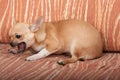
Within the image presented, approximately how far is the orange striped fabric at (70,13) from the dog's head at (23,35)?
0.22 meters

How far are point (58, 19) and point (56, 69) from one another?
1.90 feet

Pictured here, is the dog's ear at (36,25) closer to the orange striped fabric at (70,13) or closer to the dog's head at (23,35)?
the dog's head at (23,35)

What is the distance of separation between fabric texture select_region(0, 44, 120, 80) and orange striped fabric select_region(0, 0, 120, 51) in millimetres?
180

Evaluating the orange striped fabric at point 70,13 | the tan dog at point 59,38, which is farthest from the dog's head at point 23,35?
the orange striped fabric at point 70,13

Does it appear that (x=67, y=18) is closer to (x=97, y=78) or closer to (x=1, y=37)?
(x=1, y=37)

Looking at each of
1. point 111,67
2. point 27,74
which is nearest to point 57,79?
point 27,74

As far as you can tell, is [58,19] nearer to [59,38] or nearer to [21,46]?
[59,38]

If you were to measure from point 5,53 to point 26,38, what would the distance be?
20cm

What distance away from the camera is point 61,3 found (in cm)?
239

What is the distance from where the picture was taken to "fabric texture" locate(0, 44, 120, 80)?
5.92 ft

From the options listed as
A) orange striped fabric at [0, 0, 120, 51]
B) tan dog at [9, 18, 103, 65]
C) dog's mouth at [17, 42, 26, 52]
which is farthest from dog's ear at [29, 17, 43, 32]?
orange striped fabric at [0, 0, 120, 51]

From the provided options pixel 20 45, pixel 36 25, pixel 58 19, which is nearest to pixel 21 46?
pixel 20 45

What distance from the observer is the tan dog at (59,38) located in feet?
7.08

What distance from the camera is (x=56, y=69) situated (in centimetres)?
193
